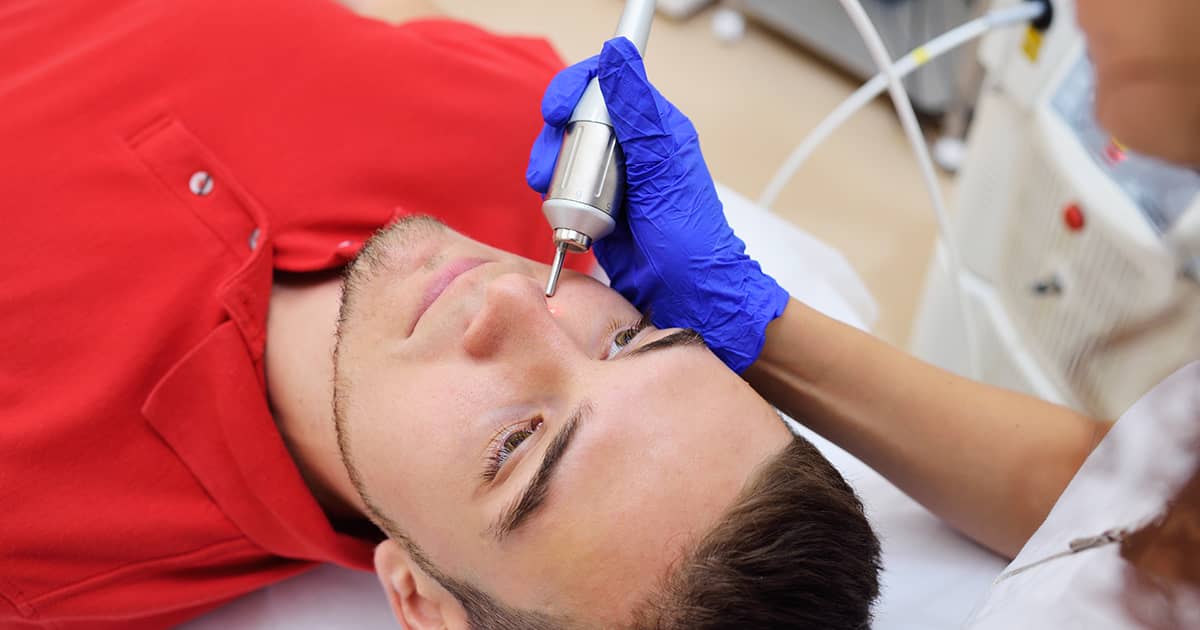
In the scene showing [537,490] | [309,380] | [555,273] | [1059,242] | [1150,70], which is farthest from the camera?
[1059,242]

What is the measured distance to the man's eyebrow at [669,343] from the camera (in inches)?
30.7

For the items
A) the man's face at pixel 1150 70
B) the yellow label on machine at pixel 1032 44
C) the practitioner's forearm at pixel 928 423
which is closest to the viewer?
the man's face at pixel 1150 70

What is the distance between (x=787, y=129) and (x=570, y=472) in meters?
1.53

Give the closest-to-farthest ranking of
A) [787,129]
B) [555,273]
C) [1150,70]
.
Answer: [1150,70], [555,273], [787,129]

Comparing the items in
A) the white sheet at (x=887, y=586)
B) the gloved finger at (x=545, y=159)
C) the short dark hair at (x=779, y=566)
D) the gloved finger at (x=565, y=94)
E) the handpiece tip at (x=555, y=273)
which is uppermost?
the gloved finger at (x=565, y=94)

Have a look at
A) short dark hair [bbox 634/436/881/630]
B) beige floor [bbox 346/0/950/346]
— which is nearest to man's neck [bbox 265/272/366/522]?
short dark hair [bbox 634/436/881/630]

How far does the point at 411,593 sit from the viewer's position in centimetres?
83

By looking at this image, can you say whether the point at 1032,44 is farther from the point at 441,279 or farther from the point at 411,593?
the point at 411,593

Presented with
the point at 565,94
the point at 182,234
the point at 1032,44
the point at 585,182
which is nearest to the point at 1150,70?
the point at 585,182

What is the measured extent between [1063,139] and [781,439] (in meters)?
0.59

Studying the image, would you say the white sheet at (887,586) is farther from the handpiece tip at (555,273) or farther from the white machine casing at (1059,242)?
the handpiece tip at (555,273)

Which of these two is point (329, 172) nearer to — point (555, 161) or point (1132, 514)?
point (555, 161)

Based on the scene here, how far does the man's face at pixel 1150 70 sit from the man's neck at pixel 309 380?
2.60ft

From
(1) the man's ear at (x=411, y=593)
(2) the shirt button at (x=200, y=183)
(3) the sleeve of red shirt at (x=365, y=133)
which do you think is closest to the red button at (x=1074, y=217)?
(3) the sleeve of red shirt at (x=365, y=133)
